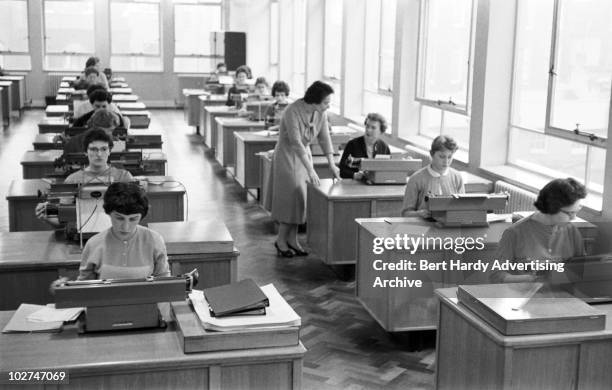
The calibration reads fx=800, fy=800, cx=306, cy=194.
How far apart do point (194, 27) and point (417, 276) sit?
16993 millimetres

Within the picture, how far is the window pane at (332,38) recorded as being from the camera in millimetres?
13430

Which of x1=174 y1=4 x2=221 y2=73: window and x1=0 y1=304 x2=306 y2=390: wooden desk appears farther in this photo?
x1=174 y1=4 x2=221 y2=73: window

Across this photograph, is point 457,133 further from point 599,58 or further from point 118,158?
point 118,158

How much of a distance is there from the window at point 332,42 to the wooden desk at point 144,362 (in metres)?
10.6

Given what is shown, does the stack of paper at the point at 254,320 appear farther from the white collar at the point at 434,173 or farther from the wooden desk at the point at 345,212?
the wooden desk at the point at 345,212

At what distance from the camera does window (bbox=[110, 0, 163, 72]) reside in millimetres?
20062

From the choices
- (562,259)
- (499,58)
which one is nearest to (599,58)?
(499,58)

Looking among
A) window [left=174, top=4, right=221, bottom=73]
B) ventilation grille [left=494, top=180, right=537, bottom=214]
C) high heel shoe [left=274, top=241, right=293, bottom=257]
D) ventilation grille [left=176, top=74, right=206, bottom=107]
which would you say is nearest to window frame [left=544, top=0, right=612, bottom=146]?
ventilation grille [left=494, top=180, right=537, bottom=214]

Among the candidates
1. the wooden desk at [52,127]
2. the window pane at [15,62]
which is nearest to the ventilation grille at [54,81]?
the window pane at [15,62]

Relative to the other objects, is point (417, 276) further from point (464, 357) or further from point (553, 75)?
point (553, 75)

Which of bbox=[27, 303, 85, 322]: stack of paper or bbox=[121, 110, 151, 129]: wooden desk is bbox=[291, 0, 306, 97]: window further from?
bbox=[27, 303, 85, 322]: stack of paper

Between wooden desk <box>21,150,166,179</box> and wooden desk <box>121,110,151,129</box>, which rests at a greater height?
wooden desk <box>121,110,151,129</box>

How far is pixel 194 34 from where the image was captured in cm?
2056

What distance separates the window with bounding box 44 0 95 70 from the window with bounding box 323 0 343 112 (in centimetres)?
844
